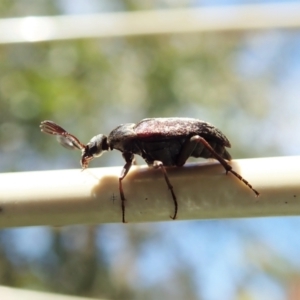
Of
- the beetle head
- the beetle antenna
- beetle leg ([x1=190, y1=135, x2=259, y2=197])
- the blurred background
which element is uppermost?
beetle leg ([x1=190, y1=135, x2=259, y2=197])

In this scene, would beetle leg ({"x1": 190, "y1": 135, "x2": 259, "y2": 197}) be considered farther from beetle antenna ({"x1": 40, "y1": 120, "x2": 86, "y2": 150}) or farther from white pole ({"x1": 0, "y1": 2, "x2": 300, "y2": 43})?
white pole ({"x1": 0, "y1": 2, "x2": 300, "y2": 43})

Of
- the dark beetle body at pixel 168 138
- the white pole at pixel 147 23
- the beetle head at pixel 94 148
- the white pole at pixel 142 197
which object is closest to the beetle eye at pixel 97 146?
the beetle head at pixel 94 148

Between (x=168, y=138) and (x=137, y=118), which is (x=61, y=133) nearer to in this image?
(x=168, y=138)

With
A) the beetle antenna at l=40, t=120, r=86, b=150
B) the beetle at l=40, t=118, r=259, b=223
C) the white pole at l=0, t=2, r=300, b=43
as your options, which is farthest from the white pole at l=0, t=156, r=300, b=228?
the white pole at l=0, t=2, r=300, b=43

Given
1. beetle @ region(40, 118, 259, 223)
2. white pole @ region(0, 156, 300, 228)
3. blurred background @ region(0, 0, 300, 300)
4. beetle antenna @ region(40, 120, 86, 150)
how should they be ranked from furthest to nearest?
blurred background @ region(0, 0, 300, 300), beetle antenna @ region(40, 120, 86, 150), beetle @ region(40, 118, 259, 223), white pole @ region(0, 156, 300, 228)

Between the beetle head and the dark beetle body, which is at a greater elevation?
the dark beetle body

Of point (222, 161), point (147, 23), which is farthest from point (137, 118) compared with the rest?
point (222, 161)
